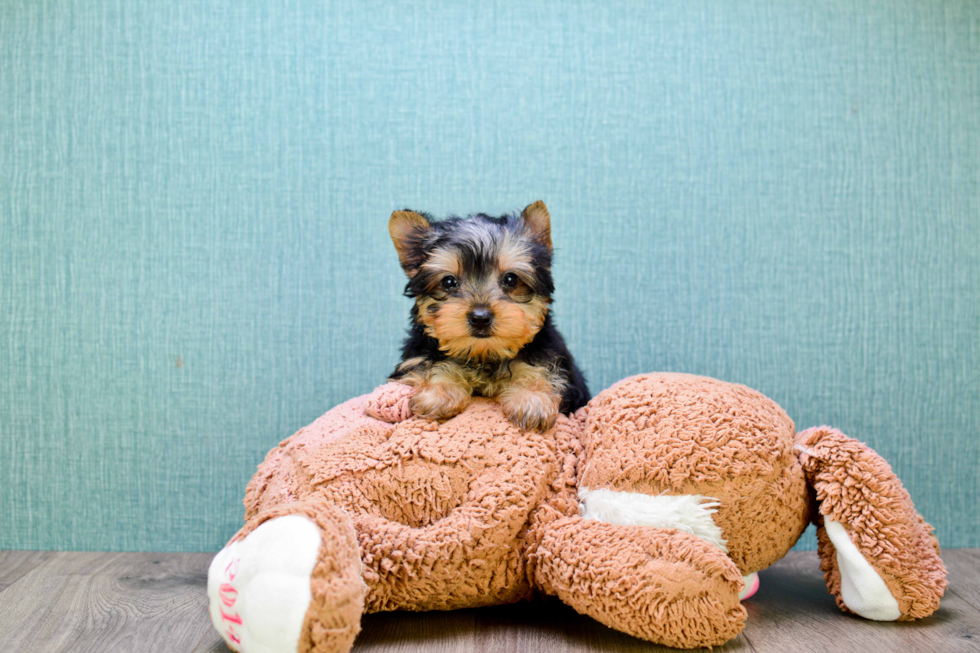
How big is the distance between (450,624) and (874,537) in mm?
1067

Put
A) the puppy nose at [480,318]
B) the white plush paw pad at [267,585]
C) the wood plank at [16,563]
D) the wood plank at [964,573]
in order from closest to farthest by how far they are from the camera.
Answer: the white plush paw pad at [267,585] < the puppy nose at [480,318] < the wood plank at [964,573] < the wood plank at [16,563]

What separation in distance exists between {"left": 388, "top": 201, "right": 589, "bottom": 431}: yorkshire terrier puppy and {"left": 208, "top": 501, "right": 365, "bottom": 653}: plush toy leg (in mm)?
511

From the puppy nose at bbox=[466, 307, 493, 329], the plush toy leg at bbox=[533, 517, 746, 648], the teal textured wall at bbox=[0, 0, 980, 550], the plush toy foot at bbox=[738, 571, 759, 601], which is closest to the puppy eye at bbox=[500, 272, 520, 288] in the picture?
the puppy nose at bbox=[466, 307, 493, 329]

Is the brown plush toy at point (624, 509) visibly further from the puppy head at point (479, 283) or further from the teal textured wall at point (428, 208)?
the teal textured wall at point (428, 208)

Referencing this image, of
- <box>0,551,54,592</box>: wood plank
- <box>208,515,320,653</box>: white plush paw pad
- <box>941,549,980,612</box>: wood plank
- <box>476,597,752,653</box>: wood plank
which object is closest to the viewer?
<box>208,515,320,653</box>: white plush paw pad

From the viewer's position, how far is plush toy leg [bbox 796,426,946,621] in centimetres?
167

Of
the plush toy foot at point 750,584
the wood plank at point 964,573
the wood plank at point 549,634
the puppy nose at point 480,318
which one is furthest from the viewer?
the wood plank at point 964,573

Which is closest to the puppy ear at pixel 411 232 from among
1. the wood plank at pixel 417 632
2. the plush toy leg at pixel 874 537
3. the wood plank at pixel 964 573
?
the wood plank at pixel 417 632

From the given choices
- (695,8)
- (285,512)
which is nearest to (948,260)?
(695,8)

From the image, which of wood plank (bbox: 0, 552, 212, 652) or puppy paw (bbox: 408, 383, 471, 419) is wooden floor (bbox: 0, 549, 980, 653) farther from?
puppy paw (bbox: 408, 383, 471, 419)

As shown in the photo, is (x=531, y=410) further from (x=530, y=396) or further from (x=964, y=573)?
(x=964, y=573)

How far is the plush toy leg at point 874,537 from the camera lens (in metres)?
1.67

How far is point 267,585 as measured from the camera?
132 cm

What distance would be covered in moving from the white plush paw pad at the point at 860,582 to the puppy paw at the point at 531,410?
75 cm
